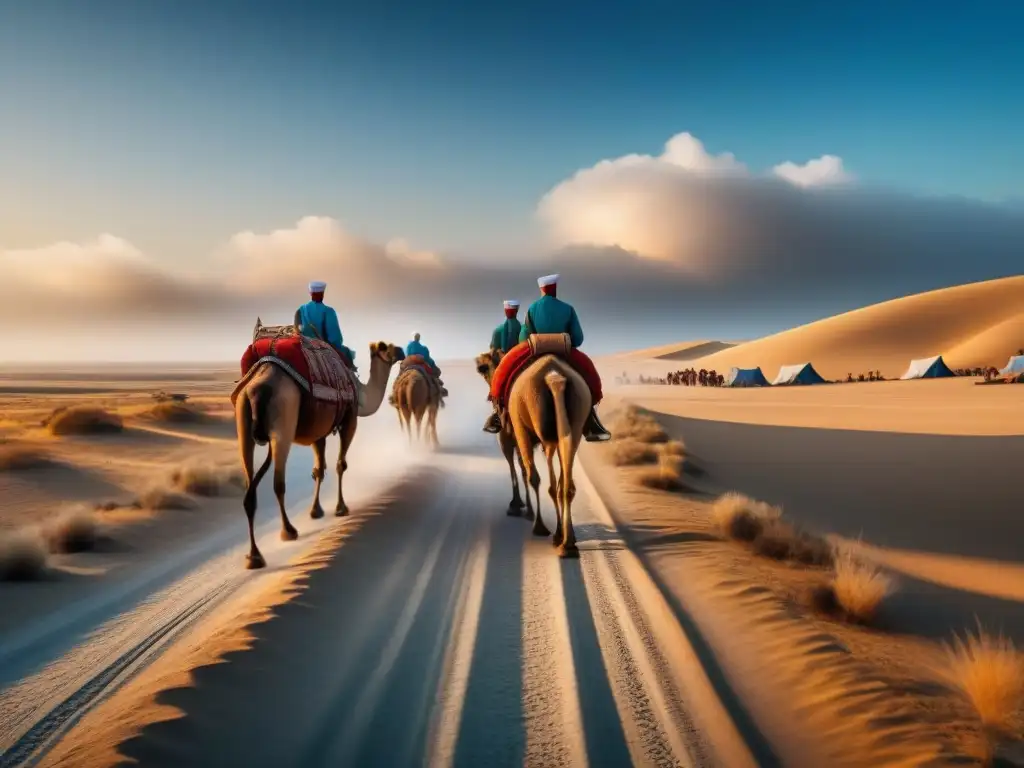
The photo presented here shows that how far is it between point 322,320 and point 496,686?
7.44 meters

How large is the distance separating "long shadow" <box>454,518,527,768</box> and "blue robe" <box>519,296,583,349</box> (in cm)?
356

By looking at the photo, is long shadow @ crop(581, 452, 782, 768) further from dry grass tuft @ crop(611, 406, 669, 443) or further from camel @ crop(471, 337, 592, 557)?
dry grass tuft @ crop(611, 406, 669, 443)

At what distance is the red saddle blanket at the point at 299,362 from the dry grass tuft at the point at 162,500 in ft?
11.9

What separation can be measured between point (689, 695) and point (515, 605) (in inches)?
77.5

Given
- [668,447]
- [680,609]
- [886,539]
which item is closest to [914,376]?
[668,447]

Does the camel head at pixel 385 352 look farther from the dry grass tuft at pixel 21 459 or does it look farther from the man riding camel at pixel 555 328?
the dry grass tuft at pixel 21 459

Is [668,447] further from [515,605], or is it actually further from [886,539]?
[515,605]

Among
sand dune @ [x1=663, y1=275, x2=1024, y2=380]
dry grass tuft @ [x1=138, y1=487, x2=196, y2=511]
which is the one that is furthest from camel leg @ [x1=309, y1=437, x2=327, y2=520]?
sand dune @ [x1=663, y1=275, x2=1024, y2=380]

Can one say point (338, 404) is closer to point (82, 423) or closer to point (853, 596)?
point (853, 596)

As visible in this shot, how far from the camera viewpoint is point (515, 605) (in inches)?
222

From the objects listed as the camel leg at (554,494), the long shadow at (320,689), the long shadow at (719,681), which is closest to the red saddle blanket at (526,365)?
the camel leg at (554,494)

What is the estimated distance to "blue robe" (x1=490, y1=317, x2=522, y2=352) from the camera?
11.4m

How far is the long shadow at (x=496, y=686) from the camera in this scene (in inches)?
137

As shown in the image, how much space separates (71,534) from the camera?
779cm
